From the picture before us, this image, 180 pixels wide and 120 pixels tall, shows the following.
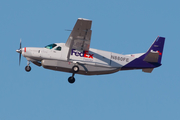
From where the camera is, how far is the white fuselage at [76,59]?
28.5 m

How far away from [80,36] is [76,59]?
7.12 feet

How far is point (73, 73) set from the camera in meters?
29.6

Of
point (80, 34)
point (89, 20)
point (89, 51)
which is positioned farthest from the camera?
point (89, 51)

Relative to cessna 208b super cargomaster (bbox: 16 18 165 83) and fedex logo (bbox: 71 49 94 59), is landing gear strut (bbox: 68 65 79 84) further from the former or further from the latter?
fedex logo (bbox: 71 49 94 59)

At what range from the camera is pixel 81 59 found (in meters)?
28.9

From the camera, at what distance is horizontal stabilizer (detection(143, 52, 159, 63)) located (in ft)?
96.0

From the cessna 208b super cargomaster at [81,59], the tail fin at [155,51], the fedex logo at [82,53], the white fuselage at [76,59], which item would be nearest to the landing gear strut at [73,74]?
the cessna 208b super cargomaster at [81,59]

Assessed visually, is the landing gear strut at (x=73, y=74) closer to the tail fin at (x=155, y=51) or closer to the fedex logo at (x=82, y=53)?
the fedex logo at (x=82, y=53)

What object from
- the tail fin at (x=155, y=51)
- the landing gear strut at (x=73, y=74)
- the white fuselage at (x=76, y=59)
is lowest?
the landing gear strut at (x=73, y=74)

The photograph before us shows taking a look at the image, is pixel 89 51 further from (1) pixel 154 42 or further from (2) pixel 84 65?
(1) pixel 154 42

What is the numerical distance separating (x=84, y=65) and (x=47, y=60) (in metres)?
3.02

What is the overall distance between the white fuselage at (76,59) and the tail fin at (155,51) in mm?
2431

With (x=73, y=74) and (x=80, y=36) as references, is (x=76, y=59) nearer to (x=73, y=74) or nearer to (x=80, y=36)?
(x=73, y=74)

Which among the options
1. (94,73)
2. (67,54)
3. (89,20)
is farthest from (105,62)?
(89,20)
